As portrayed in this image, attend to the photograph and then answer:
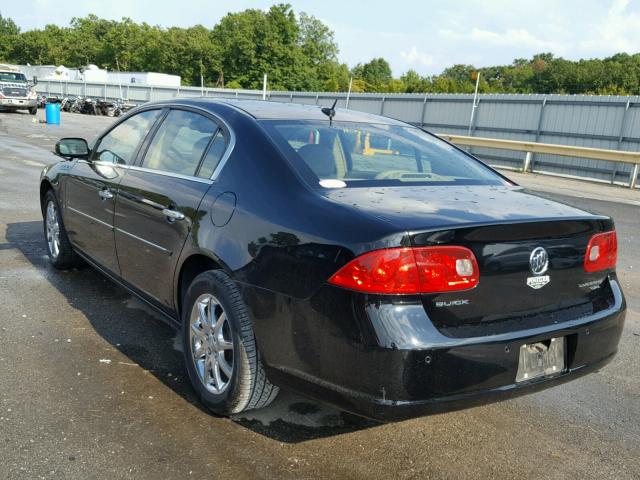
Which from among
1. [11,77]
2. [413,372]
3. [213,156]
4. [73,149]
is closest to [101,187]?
[73,149]

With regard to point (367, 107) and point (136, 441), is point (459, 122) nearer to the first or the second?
point (367, 107)

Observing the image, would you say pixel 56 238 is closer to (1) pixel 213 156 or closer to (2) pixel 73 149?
(2) pixel 73 149

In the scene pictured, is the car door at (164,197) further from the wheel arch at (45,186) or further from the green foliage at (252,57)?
the green foliage at (252,57)

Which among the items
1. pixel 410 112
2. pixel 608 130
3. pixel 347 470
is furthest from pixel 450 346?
pixel 410 112

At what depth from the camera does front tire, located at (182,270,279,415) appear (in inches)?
112

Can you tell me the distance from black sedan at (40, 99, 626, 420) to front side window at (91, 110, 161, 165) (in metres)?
0.25

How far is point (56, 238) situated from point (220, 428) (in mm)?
3202

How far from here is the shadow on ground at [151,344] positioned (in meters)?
3.07

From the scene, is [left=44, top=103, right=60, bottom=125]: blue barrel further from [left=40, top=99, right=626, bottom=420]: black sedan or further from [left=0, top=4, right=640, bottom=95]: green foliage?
[left=0, top=4, right=640, bottom=95]: green foliage

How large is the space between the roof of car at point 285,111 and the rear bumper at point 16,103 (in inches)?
1424

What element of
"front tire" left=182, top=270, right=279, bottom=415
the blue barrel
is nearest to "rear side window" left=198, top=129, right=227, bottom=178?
"front tire" left=182, top=270, right=279, bottom=415

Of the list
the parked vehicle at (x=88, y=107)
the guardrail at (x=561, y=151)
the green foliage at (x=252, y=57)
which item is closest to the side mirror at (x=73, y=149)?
the guardrail at (x=561, y=151)

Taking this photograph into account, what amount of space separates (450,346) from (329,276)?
550 millimetres

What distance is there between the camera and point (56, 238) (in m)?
5.42
